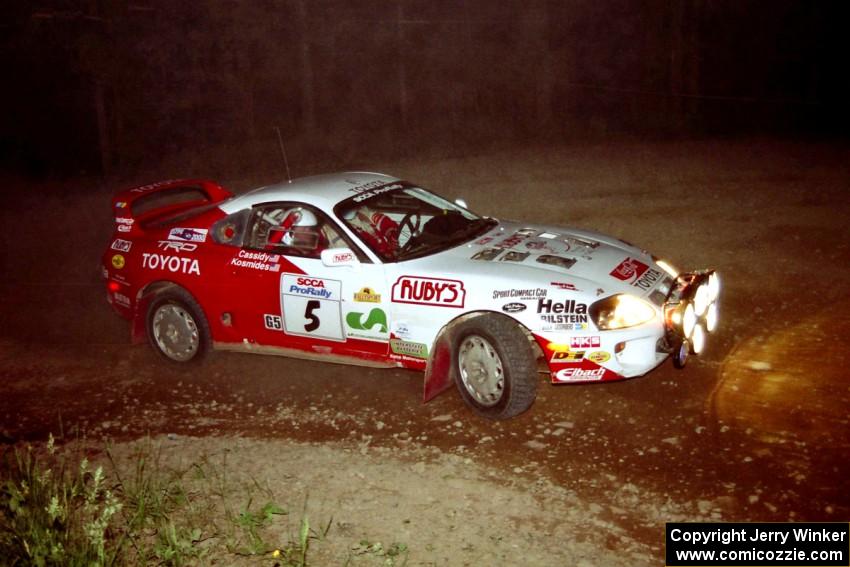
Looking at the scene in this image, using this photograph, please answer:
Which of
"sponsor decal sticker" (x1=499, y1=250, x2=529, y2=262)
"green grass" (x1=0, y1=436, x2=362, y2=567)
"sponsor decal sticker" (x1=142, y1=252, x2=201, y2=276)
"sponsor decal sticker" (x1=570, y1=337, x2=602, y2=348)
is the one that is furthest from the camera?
"sponsor decal sticker" (x1=142, y1=252, x2=201, y2=276)

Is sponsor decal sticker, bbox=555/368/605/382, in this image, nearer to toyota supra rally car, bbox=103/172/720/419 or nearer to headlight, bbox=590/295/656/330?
toyota supra rally car, bbox=103/172/720/419

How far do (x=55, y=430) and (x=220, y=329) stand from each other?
1361 millimetres

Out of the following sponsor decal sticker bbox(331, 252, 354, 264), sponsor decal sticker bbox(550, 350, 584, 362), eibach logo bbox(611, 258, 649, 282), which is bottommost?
sponsor decal sticker bbox(550, 350, 584, 362)

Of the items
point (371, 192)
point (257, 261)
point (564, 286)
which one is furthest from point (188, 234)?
point (564, 286)

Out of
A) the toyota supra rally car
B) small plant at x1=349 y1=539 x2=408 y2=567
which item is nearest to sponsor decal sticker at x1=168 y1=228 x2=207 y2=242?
the toyota supra rally car

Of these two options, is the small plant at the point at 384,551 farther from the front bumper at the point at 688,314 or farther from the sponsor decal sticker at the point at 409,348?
the front bumper at the point at 688,314

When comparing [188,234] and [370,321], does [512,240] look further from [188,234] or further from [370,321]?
[188,234]

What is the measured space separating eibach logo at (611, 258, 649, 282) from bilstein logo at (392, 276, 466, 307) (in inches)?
40.0

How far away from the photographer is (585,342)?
5.47 meters

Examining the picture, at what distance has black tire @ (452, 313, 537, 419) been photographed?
553 cm

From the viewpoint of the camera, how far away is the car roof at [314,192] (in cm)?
655

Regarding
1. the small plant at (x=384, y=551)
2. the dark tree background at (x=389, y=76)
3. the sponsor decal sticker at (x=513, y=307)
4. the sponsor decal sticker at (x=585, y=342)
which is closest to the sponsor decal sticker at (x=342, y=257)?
the sponsor decal sticker at (x=513, y=307)

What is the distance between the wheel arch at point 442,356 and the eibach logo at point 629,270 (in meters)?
0.70

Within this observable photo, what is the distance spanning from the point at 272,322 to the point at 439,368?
4.66 ft
